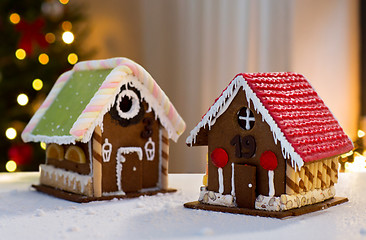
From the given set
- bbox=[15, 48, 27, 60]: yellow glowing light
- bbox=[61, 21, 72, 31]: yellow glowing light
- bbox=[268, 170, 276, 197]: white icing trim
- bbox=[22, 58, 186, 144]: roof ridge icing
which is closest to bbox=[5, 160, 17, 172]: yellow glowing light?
bbox=[15, 48, 27, 60]: yellow glowing light

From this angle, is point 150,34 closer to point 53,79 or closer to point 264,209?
point 53,79

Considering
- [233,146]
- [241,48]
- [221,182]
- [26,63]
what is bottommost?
[221,182]

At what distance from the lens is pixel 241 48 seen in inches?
150

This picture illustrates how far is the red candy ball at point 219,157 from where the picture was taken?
1839 millimetres

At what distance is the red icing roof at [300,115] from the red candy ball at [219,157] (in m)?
0.22

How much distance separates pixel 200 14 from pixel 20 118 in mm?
1390

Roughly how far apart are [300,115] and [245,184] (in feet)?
0.92

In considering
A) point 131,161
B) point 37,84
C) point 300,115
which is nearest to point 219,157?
point 300,115

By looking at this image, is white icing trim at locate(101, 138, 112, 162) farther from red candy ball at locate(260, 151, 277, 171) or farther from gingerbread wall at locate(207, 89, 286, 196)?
red candy ball at locate(260, 151, 277, 171)

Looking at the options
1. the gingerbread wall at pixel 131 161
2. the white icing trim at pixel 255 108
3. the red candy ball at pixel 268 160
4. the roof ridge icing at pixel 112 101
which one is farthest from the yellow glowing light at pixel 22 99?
the red candy ball at pixel 268 160

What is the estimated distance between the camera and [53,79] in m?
3.46

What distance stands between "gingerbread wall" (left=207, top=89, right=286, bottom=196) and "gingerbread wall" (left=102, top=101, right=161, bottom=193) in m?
0.39

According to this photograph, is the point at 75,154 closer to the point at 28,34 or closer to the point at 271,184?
the point at 271,184

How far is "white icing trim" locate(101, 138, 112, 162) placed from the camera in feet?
6.93
